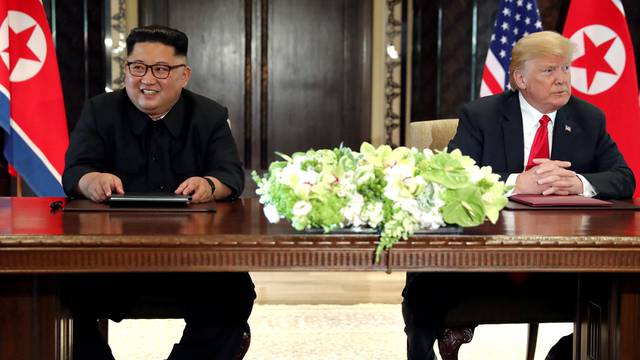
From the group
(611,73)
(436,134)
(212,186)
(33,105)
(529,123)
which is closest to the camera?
(212,186)

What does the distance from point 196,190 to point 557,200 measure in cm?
112

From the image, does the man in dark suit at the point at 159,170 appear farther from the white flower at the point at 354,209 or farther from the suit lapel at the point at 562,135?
the suit lapel at the point at 562,135

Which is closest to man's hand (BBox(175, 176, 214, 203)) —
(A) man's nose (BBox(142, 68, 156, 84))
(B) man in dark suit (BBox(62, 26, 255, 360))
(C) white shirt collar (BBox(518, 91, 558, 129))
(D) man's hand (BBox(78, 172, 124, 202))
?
(B) man in dark suit (BBox(62, 26, 255, 360))

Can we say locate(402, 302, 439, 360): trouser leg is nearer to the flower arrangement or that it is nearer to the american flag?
the flower arrangement

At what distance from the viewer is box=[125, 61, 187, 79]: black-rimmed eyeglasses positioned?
2.53 m

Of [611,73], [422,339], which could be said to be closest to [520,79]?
[422,339]

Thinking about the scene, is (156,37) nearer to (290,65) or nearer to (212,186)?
(212,186)

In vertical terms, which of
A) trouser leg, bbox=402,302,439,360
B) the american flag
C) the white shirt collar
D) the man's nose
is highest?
the american flag

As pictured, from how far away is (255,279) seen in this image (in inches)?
196

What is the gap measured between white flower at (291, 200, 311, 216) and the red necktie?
4.63 feet

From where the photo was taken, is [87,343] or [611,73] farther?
[611,73]

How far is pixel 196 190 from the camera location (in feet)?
7.55

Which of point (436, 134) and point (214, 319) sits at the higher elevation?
point (436, 134)

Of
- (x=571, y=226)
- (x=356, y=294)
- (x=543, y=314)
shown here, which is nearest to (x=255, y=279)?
(x=356, y=294)
